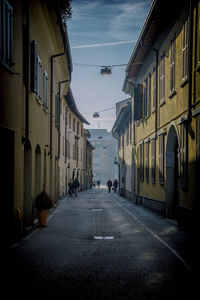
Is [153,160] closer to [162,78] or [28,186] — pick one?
[162,78]

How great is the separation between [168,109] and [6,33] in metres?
8.63

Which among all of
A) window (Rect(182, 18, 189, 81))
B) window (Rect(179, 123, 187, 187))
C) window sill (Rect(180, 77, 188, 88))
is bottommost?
window (Rect(179, 123, 187, 187))

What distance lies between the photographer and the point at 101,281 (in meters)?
6.66

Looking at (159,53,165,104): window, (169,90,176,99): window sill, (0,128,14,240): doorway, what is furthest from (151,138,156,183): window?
(0,128,14,240): doorway

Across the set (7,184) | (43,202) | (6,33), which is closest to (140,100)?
(43,202)

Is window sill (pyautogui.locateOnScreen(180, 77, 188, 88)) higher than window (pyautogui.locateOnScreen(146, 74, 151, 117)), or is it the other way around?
window (pyautogui.locateOnScreen(146, 74, 151, 117))

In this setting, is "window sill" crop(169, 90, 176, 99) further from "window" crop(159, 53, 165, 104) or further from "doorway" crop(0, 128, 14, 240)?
"doorway" crop(0, 128, 14, 240)

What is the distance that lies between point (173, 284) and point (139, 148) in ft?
66.9

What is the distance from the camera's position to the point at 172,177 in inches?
682

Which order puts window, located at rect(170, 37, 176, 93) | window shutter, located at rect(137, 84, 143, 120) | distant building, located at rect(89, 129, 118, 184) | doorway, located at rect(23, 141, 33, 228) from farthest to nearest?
distant building, located at rect(89, 129, 118, 184) → window shutter, located at rect(137, 84, 143, 120) → window, located at rect(170, 37, 176, 93) → doorway, located at rect(23, 141, 33, 228)

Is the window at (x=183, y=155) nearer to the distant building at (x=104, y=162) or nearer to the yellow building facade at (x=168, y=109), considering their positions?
the yellow building facade at (x=168, y=109)

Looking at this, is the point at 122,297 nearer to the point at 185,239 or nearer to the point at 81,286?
the point at 81,286

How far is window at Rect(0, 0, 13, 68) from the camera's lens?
9650mm

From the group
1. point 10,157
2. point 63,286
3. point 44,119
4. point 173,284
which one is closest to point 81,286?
point 63,286
